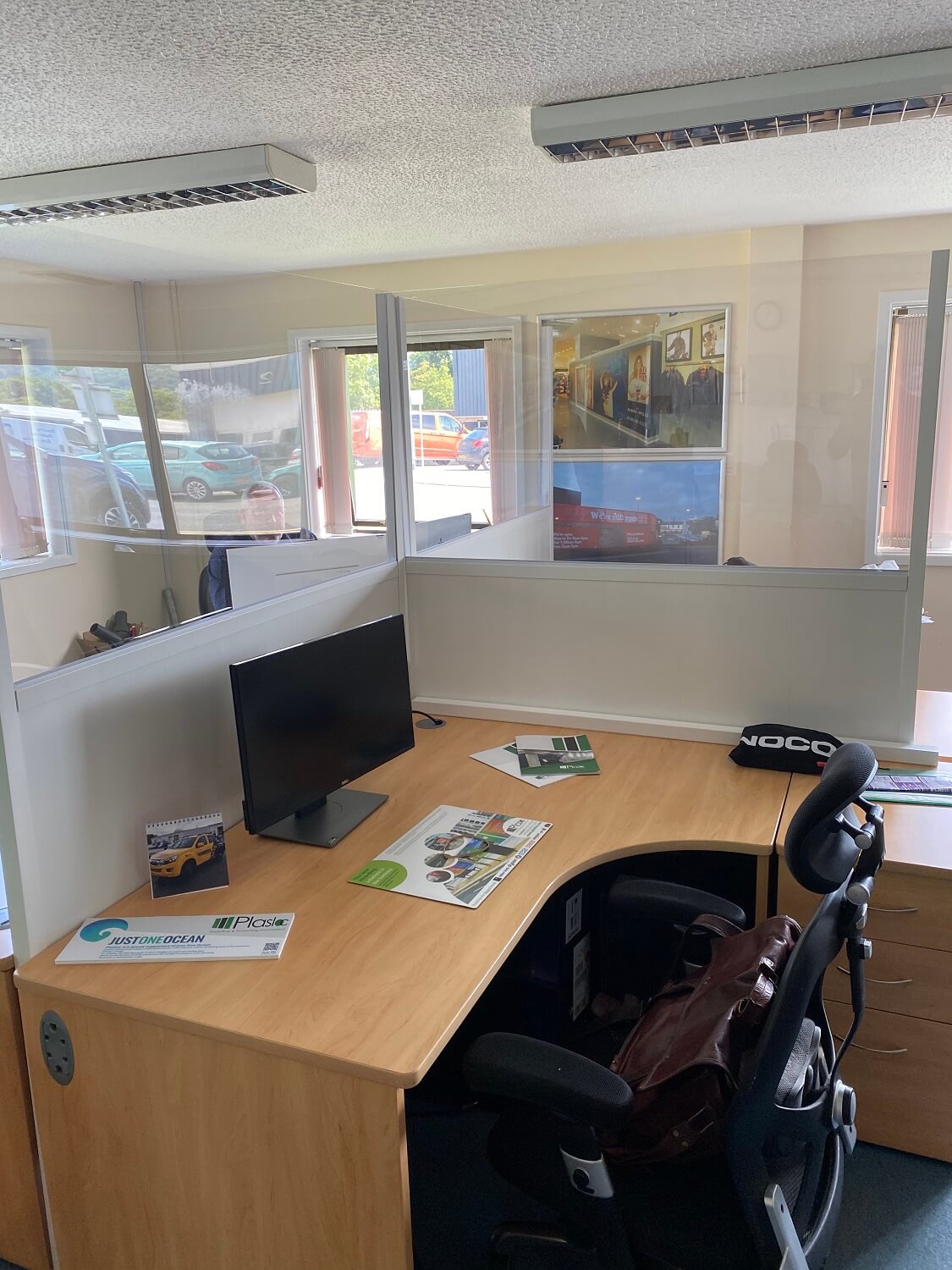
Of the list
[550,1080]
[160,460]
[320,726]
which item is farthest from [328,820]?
[160,460]

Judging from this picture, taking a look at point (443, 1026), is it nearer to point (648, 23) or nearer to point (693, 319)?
point (693, 319)

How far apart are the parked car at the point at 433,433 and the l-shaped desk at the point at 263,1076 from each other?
147 cm

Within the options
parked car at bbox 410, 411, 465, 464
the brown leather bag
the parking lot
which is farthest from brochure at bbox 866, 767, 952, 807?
parked car at bbox 410, 411, 465, 464

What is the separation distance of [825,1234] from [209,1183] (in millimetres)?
960

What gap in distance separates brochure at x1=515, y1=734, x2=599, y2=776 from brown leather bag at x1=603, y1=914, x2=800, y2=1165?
917 millimetres

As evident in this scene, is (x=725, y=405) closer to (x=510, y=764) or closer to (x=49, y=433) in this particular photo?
(x=510, y=764)

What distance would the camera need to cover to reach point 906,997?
1905 mm

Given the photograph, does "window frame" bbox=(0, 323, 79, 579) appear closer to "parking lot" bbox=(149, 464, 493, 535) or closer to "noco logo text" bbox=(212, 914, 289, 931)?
"parking lot" bbox=(149, 464, 493, 535)

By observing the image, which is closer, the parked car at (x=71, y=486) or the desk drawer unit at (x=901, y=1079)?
the desk drawer unit at (x=901, y=1079)

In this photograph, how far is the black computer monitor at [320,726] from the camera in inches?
72.2

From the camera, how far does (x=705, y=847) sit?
1987 mm

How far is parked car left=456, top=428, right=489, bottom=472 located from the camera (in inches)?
110

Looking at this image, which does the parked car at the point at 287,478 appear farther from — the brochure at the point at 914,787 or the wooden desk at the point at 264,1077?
the brochure at the point at 914,787

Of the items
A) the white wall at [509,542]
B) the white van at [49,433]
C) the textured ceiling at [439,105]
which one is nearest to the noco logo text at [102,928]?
the white wall at [509,542]
